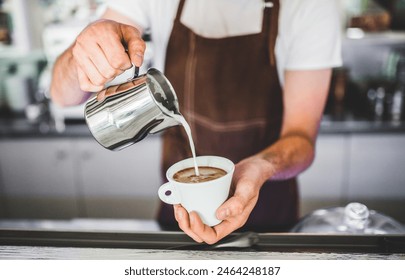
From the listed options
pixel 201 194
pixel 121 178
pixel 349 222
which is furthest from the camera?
pixel 121 178

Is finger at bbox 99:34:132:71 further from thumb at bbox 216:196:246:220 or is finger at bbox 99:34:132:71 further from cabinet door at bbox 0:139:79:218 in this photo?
cabinet door at bbox 0:139:79:218

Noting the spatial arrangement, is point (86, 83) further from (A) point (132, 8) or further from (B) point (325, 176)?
(B) point (325, 176)

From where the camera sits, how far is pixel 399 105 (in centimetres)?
255

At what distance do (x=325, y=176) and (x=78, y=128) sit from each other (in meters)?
1.46

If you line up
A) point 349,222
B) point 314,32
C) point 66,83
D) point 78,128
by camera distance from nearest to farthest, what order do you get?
point 349,222 → point 66,83 → point 314,32 → point 78,128

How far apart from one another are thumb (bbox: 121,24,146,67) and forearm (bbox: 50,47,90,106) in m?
0.34

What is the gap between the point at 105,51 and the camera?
83 centimetres

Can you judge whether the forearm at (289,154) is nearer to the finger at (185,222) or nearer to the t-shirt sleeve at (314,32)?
the t-shirt sleeve at (314,32)

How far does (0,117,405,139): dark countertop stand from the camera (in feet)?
8.16

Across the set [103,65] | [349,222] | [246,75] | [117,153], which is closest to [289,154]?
[349,222]

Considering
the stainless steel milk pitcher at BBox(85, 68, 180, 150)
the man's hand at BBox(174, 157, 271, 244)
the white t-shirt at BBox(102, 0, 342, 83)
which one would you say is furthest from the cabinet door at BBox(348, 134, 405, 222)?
the stainless steel milk pitcher at BBox(85, 68, 180, 150)

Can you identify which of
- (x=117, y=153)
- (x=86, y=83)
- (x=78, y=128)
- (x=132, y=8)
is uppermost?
(x=132, y=8)

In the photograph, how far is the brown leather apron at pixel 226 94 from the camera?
149 centimetres
